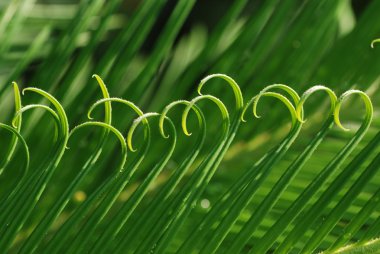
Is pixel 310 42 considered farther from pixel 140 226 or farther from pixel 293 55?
pixel 140 226

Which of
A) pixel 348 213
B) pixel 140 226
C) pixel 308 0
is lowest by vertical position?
pixel 140 226

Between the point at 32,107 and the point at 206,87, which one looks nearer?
the point at 32,107

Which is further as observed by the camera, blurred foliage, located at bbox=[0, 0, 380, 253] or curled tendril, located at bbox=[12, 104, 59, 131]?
blurred foliage, located at bbox=[0, 0, 380, 253]

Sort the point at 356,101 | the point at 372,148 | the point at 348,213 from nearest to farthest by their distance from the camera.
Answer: the point at 372,148
the point at 348,213
the point at 356,101

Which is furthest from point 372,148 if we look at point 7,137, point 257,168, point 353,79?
point 7,137

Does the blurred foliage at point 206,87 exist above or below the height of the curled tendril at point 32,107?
above

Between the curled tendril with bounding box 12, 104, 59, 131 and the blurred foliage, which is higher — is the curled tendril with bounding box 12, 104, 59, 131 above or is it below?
below

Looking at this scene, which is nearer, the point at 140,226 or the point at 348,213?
the point at 140,226

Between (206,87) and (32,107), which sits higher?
(206,87)

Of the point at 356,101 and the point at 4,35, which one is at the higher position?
the point at 356,101

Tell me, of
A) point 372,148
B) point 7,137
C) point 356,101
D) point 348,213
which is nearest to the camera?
point 372,148

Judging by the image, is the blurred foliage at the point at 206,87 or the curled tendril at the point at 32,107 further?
the blurred foliage at the point at 206,87
